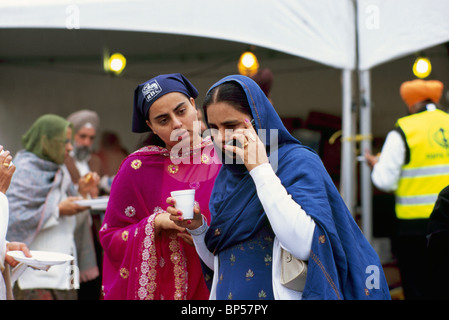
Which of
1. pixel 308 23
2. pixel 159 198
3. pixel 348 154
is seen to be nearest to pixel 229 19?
pixel 308 23

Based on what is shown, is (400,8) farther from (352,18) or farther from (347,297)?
(347,297)

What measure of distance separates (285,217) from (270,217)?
5cm

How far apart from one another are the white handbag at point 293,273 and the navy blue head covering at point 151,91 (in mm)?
963

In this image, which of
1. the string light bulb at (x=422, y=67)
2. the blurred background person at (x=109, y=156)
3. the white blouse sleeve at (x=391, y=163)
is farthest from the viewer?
the string light bulb at (x=422, y=67)

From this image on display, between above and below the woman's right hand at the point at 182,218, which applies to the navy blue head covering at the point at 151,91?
above

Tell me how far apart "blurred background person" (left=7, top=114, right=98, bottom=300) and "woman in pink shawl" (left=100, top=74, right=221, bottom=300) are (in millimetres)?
1451

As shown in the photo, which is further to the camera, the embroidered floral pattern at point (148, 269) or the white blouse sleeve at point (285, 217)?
the embroidered floral pattern at point (148, 269)

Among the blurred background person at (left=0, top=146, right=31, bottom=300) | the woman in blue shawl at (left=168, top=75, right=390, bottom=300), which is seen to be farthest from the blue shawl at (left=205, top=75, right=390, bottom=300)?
the blurred background person at (left=0, top=146, right=31, bottom=300)

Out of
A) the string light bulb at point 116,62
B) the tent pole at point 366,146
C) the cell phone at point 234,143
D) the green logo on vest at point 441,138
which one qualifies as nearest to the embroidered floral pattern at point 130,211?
the cell phone at point 234,143

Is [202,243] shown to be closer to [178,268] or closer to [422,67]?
[178,268]

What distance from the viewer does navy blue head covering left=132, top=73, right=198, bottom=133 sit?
2430mm

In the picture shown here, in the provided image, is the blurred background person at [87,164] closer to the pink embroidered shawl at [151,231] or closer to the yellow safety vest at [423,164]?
the pink embroidered shawl at [151,231]

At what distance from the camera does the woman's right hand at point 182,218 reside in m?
2.07
